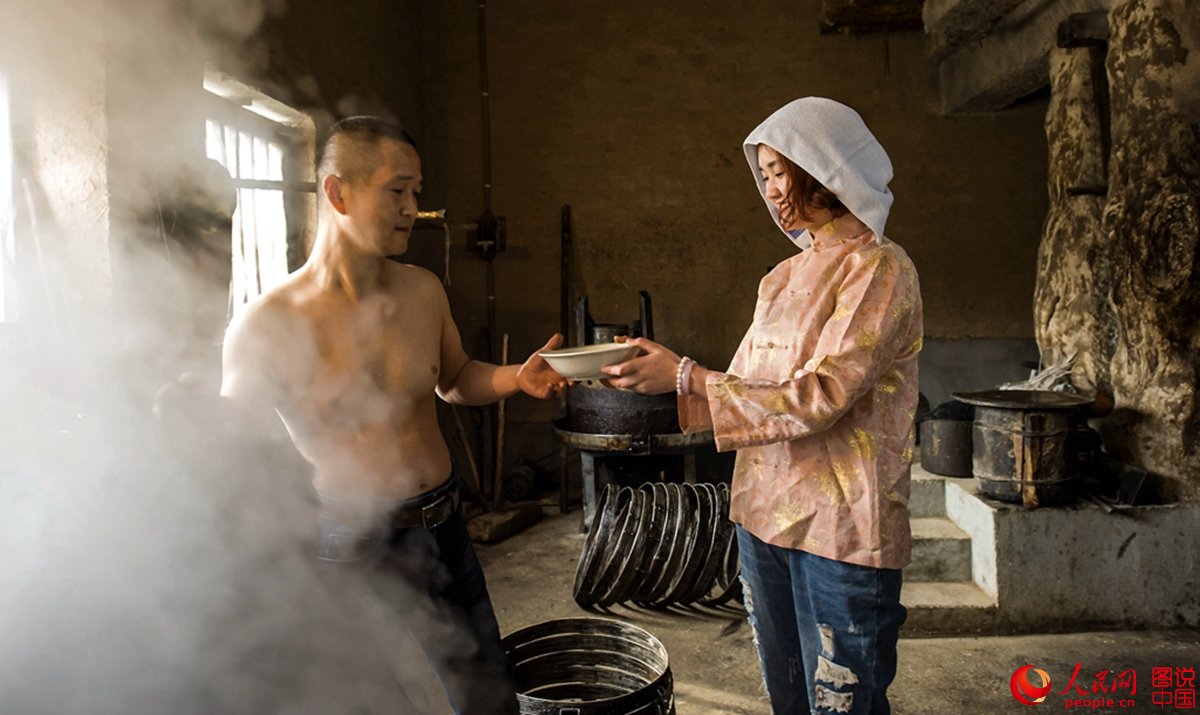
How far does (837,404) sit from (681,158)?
6.07 m

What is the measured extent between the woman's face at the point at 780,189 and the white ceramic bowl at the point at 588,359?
597 millimetres

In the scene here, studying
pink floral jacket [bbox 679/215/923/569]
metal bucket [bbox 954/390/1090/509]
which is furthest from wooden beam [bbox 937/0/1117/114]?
pink floral jacket [bbox 679/215/923/569]

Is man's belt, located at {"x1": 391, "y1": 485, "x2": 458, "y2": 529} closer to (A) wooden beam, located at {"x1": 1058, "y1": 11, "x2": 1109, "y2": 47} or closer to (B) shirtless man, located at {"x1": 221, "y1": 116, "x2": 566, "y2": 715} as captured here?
(B) shirtless man, located at {"x1": 221, "y1": 116, "x2": 566, "y2": 715}

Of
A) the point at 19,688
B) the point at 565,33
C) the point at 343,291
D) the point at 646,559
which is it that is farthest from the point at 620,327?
the point at 19,688

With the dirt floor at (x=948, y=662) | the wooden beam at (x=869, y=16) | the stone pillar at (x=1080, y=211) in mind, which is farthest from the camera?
the wooden beam at (x=869, y=16)

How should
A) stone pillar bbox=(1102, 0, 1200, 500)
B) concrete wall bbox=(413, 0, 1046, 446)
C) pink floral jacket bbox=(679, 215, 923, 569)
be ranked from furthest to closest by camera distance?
1. concrete wall bbox=(413, 0, 1046, 446)
2. stone pillar bbox=(1102, 0, 1200, 500)
3. pink floral jacket bbox=(679, 215, 923, 569)

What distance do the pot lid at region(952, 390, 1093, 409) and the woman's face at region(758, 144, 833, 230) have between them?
285cm

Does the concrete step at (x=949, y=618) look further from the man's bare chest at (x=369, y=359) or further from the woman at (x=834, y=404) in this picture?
the man's bare chest at (x=369, y=359)

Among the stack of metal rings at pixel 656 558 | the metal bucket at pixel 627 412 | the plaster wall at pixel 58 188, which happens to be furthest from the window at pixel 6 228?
the metal bucket at pixel 627 412

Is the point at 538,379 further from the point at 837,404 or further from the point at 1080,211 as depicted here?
the point at 1080,211

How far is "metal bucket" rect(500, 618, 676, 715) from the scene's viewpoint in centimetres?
295

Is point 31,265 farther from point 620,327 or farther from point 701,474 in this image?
point 701,474

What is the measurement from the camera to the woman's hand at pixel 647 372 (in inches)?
94.6

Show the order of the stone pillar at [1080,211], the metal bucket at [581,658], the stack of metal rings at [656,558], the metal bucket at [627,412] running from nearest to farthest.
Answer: the metal bucket at [581,658] → the stack of metal rings at [656,558] → the stone pillar at [1080,211] → the metal bucket at [627,412]
